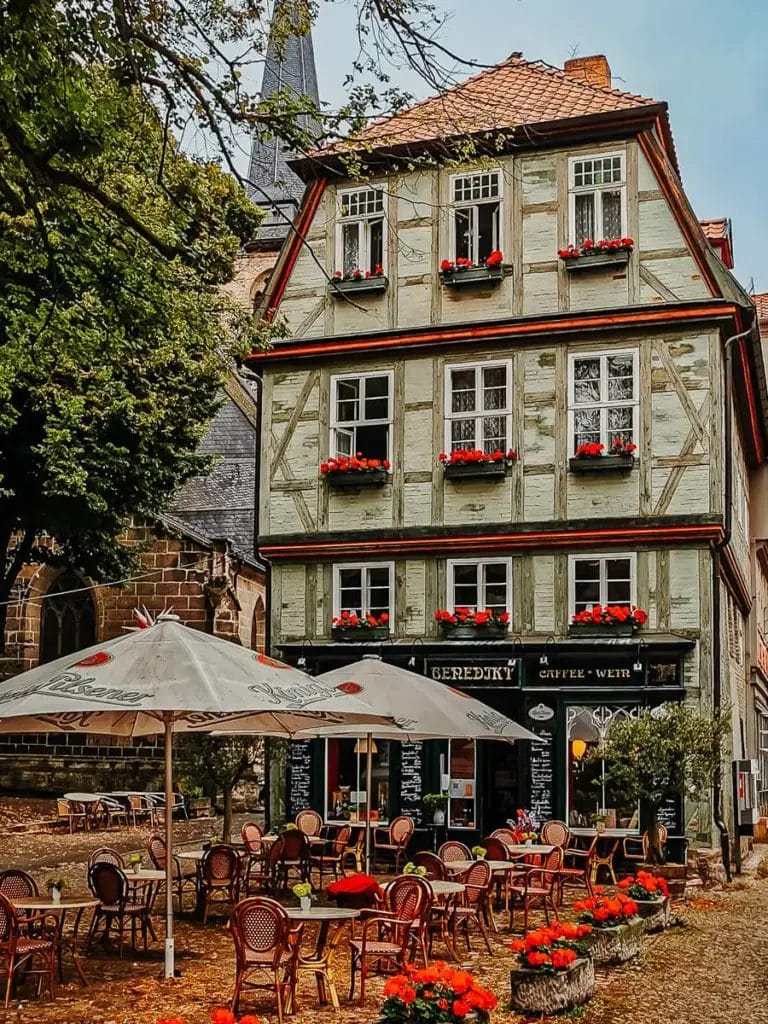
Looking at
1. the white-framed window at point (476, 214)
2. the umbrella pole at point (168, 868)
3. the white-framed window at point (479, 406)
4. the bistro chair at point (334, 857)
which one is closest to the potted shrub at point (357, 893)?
the umbrella pole at point (168, 868)

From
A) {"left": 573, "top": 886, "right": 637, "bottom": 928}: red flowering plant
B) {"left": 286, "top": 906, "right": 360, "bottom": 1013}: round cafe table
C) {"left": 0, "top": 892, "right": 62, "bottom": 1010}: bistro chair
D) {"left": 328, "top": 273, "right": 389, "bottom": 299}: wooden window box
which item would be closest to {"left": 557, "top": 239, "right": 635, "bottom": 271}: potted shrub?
{"left": 328, "top": 273, "right": 389, "bottom": 299}: wooden window box

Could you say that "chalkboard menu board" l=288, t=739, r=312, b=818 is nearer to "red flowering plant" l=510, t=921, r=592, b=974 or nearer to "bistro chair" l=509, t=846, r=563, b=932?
"bistro chair" l=509, t=846, r=563, b=932

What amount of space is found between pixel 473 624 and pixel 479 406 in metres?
3.44

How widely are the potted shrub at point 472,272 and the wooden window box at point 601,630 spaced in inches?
220

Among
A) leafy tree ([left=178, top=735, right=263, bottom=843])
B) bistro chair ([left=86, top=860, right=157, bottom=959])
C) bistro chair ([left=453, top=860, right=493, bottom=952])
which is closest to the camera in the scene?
bistro chair ([left=86, top=860, right=157, bottom=959])

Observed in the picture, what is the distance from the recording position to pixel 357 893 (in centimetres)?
1231

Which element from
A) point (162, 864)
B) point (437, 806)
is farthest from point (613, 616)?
point (162, 864)

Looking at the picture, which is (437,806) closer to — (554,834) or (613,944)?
(554,834)

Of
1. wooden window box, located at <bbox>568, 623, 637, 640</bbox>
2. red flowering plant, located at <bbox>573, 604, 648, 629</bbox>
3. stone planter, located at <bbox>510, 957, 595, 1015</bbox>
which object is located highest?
red flowering plant, located at <bbox>573, 604, 648, 629</bbox>

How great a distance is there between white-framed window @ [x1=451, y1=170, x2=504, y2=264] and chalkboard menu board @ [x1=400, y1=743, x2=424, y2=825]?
25.5 feet

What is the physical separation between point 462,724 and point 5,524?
1307 cm

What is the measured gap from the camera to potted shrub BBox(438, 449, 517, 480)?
71.9 ft

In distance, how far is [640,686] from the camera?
2048 centimetres

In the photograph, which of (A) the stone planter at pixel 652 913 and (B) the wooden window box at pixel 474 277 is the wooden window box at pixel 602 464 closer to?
(B) the wooden window box at pixel 474 277
